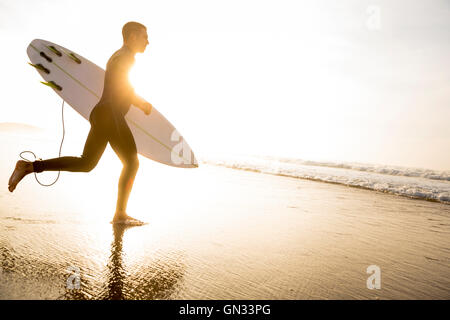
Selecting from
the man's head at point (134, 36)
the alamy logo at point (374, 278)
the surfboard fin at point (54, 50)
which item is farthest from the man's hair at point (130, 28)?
the alamy logo at point (374, 278)

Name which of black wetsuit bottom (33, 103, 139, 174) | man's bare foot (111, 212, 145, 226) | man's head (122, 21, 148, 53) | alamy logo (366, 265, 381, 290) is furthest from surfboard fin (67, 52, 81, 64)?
alamy logo (366, 265, 381, 290)

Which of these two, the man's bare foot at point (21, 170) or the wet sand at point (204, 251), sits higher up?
the man's bare foot at point (21, 170)

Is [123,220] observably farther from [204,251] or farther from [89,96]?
[89,96]

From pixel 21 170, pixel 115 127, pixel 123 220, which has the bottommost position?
pixel 123 220

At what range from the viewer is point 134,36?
128 inches

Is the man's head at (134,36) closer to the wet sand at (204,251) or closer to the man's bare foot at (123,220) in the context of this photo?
the man's bare foot at (123,220)

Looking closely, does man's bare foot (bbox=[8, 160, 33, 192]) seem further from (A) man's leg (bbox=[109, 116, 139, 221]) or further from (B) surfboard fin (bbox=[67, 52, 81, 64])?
(B) surfboard fin (bbox=[67, 52, 81, 64])

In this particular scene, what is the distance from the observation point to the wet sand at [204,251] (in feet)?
6.49

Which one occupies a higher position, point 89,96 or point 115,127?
point 89,96

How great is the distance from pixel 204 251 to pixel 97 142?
5.07 ft

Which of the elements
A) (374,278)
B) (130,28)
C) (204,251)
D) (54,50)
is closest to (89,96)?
(54,50)
